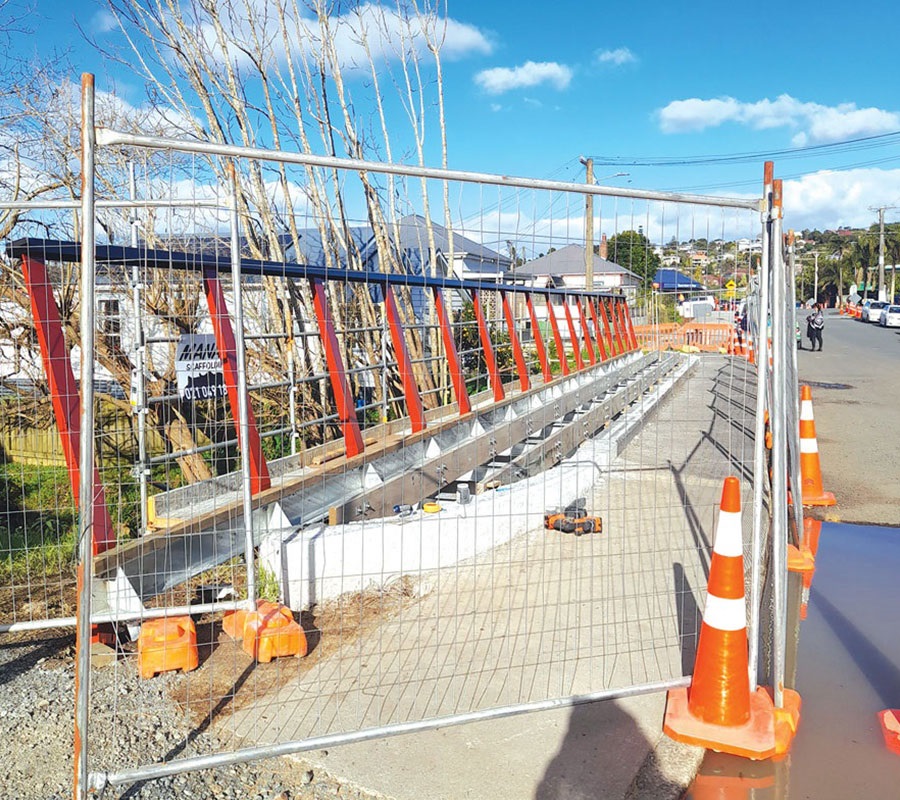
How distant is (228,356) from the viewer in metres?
4.87

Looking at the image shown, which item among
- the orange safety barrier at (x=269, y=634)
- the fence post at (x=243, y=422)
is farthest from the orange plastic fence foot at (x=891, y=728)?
the fence post at (x=243, y=422)

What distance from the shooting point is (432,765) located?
3234 mm

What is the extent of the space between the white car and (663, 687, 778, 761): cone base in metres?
48.7

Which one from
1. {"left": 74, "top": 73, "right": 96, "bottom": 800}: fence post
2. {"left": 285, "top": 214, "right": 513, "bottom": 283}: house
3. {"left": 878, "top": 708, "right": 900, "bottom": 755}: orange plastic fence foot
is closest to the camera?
{"left": 74, "top": 73, "right": 96, "bottom": 800}: fence post

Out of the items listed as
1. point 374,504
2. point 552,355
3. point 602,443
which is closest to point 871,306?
point 552,355

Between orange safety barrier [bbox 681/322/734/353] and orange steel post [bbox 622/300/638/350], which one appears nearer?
orange safety barrier [bbox 681/322/734/353]

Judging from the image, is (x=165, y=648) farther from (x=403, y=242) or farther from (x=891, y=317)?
(x=891, y=317)

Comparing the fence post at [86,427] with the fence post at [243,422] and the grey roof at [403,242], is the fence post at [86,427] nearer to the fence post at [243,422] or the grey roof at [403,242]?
the fence post at [243,422]

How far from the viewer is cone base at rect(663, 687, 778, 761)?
3363 millimetres

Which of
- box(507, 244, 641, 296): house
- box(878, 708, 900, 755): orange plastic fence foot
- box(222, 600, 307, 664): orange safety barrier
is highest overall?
box(507, 244, 641, 296): house

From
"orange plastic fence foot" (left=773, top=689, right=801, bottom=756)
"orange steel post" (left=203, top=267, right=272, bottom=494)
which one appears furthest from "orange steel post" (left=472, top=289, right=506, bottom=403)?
"orange plastic fence foot" (left=773, top=689, right=801, bottom=756)

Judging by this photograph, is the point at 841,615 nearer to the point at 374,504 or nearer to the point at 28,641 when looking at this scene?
the point at 374,504

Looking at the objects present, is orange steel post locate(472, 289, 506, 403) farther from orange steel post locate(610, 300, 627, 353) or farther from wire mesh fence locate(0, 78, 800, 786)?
orange steel post locate(610, 300, 627, 353)

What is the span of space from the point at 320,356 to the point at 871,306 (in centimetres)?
5411
